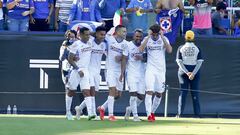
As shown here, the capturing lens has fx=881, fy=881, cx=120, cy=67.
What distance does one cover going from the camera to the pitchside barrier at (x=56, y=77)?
23109 millimetres

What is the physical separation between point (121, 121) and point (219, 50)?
4741 mm

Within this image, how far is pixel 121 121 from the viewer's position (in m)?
19.9

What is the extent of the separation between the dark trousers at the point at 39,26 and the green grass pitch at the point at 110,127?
4018mm

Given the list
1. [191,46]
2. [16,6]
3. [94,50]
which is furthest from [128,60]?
[16,6]

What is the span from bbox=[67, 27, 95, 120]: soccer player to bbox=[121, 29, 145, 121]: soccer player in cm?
89

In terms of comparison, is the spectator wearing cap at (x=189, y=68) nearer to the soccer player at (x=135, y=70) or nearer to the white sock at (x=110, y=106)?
the soccer player at (x=135, y=70)

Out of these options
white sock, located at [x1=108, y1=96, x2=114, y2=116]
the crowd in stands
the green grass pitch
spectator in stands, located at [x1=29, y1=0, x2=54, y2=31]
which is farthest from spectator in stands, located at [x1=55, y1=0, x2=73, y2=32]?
the green grass pitch

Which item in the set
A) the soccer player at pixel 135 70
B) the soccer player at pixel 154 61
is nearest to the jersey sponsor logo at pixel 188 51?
the soccer player at pixel 154 61

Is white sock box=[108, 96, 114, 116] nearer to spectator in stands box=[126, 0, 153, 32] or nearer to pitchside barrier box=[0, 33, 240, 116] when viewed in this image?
pitchside barrier box=[0, 33, 240, 116]

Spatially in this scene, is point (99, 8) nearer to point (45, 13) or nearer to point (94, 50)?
point (45, 13)

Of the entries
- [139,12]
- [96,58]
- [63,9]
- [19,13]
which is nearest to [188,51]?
[139,12]

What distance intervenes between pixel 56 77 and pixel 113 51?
3.37m

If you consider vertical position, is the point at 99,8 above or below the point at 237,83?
above

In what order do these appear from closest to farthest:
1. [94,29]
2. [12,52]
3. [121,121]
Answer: [121,121]
[94,29]
[12,52]
